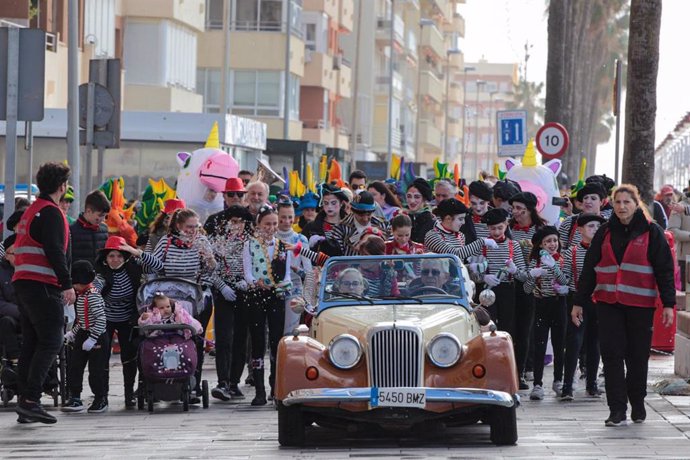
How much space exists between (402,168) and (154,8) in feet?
82.8

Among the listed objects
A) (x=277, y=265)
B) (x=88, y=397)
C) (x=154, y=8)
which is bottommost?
(x=88, y=397)

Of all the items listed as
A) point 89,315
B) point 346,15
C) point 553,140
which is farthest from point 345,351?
point 346,15

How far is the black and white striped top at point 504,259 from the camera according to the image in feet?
53.0

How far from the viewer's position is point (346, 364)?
12.2 m

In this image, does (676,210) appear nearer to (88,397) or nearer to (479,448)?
(88,397)

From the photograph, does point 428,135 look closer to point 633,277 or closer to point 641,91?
point 641,91

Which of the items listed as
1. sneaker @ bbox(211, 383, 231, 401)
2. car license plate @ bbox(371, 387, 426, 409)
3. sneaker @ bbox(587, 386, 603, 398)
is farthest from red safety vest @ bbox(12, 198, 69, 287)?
sneaker @ bbox(587, 386, 603, 398)

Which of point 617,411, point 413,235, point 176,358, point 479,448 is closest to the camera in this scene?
point 479,448

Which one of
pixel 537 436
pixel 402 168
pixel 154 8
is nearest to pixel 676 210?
pixel 402 168

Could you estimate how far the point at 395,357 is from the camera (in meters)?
12.1

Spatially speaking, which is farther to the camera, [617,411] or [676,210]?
[676,210]

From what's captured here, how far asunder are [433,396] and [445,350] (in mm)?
397

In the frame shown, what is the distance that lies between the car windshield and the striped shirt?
2341 millimetres

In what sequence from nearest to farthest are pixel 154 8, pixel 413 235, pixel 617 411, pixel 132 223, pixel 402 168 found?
1. pixel 617 411
2. pixel 413 235
3. pixel 132 223
4. pixel 402 168
5. pixel 154 8
